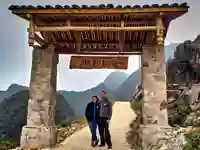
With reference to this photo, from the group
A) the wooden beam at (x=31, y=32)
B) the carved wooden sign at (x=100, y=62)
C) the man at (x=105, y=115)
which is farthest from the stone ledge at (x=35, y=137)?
the wooden beam at (x=31, y=32)

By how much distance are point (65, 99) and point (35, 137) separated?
22.6 m

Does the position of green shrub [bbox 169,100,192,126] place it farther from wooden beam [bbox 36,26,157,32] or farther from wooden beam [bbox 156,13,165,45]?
wooden beam [bbox 36,26,157,32]

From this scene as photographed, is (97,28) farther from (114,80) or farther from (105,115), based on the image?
(114,80)

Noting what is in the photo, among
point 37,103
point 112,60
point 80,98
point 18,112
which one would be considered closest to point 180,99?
point 112,60

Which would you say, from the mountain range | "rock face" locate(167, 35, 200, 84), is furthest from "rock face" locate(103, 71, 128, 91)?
"rock face" locate(167, 35, 200, 84)

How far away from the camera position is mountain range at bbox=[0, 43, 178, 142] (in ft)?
70.3

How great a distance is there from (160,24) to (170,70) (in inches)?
688

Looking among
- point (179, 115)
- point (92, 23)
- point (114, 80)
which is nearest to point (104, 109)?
point (92, 23)

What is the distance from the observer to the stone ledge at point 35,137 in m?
7.36

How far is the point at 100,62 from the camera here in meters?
8.11

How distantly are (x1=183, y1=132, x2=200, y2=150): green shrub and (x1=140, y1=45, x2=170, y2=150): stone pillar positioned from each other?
1.20m

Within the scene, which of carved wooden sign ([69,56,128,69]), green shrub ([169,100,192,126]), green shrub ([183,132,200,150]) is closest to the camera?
green shrub ([183,132,200,150])

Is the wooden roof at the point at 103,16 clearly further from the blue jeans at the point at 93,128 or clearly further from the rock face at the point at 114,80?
the rock face at the point at 114,80

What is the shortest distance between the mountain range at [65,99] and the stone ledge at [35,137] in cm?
1239
